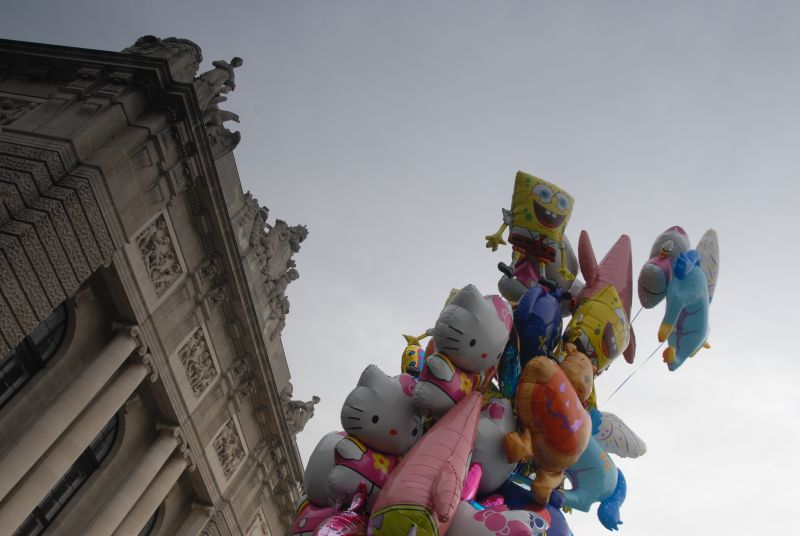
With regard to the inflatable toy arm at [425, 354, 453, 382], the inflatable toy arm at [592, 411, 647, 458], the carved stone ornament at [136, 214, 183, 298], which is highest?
the carved stone ornament at [136, 214, 183, 298]

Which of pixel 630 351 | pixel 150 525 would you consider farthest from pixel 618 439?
pixel 150 525

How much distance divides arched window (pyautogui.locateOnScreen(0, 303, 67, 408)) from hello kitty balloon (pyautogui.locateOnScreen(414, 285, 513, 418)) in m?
8.50

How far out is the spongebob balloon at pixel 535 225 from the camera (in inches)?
288

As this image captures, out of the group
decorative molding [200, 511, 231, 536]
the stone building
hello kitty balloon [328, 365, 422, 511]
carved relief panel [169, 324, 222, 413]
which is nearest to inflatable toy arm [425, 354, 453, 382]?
hello kitty balloon [328, 365, 422, 511]

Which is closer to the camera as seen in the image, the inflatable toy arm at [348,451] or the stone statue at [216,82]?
the inflatable toy arm at [348,451]

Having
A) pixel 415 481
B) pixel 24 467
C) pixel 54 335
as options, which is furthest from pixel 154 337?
pixel 415 481

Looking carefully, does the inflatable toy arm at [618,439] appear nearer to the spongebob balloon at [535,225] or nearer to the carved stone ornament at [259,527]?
the spongebob balloon at [535,225]

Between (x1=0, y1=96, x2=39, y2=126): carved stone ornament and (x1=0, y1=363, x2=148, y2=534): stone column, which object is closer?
(x1=0, y1=363, x2=148, y2=534): stone column

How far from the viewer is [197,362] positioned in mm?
14148

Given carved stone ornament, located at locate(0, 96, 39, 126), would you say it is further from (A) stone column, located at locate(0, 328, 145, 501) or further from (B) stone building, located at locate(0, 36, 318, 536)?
(A) stone column, located at locate(0, 328, 145, 501)

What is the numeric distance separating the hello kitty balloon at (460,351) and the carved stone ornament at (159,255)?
877 cm

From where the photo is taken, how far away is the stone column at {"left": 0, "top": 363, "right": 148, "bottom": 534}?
10.2 m

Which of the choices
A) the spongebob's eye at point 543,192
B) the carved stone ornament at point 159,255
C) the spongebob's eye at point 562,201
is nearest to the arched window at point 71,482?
the carved stone ornament at point 159,255

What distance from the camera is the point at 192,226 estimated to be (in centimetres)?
1394
